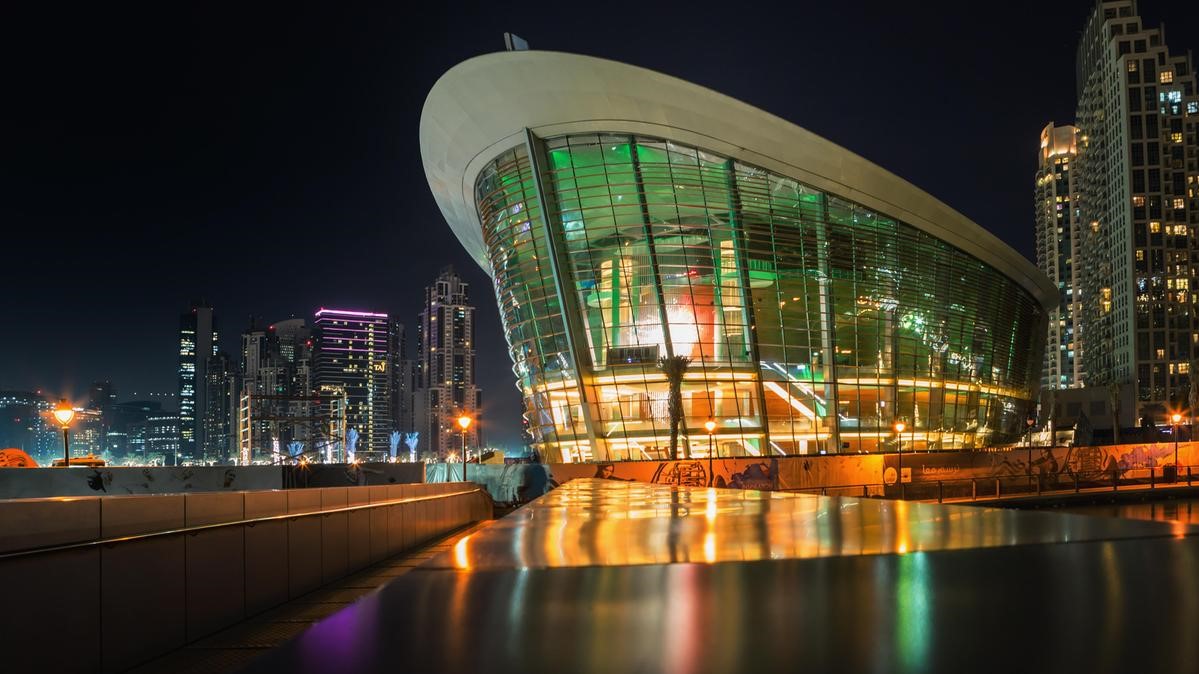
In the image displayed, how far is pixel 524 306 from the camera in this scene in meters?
49.5

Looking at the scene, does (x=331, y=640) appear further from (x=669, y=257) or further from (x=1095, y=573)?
(x=669, y=257)

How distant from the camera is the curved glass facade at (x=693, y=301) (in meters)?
45.4

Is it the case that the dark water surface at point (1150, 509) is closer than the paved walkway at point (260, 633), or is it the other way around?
the paved walkway at point (260, 633)

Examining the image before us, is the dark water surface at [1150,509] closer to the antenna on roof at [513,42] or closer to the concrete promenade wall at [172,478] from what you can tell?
the concrete promenade wall at [172,478]

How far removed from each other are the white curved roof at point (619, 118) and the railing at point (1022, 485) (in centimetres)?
1903

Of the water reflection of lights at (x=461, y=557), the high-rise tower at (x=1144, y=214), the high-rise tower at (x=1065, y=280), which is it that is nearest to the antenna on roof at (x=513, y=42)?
the water reflection of lights at (x=461, y=557)

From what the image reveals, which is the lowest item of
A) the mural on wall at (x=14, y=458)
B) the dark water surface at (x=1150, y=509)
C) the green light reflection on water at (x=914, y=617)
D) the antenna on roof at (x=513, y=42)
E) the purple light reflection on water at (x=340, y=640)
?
the dark water surface at (x=1150, y=509)

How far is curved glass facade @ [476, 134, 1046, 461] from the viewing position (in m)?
45.4

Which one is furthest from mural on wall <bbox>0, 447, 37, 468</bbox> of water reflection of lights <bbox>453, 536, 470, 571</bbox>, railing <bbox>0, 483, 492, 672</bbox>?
water reflection of lights <bbox>453, 536, 470, 571</bbox>

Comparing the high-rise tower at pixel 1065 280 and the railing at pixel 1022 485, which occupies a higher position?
the high-rise tower at pixel 1065 280

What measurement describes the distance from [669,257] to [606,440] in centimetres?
1036

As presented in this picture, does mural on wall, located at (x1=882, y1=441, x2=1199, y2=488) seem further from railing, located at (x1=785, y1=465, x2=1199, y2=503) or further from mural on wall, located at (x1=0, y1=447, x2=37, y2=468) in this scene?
mural on wall, located at (x1=0, y1=447, x2=37, y2=468)

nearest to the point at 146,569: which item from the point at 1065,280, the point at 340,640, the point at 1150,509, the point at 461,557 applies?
the point at 461,557

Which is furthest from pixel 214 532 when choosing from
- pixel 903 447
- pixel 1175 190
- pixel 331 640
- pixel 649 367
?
pixel 1175 190
